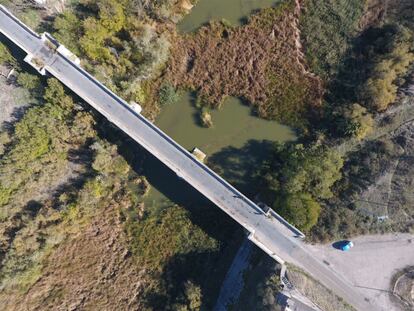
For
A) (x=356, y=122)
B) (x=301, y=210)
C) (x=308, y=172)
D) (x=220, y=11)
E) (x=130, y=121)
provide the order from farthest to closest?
(x=220, y=11)
(x=130, y=121)
(x=356, y=122)
(x=308, y=172)
(x=301, y=210)

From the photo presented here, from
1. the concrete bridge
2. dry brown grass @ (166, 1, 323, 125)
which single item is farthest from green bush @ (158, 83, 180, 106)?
the concrete bridge

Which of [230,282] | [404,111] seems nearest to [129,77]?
[230,282]

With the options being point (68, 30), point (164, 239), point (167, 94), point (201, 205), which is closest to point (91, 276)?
point (164, 239)

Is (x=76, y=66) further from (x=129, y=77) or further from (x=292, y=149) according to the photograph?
(x=292, y=149)

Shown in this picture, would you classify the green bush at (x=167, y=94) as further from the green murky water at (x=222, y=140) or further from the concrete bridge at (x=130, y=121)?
the concrete bridge at (x=130, y=121)

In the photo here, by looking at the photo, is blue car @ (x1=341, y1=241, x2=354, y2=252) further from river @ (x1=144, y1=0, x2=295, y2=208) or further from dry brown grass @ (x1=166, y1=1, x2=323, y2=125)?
dry brown grass @ (x1=166, y1=1, x2=323, y2=125)

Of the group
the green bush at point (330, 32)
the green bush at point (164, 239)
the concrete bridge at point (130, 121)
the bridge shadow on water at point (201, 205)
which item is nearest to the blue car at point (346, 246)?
the concrete bridge at point (130, 121)

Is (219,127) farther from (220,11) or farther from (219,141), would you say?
(220,11)
